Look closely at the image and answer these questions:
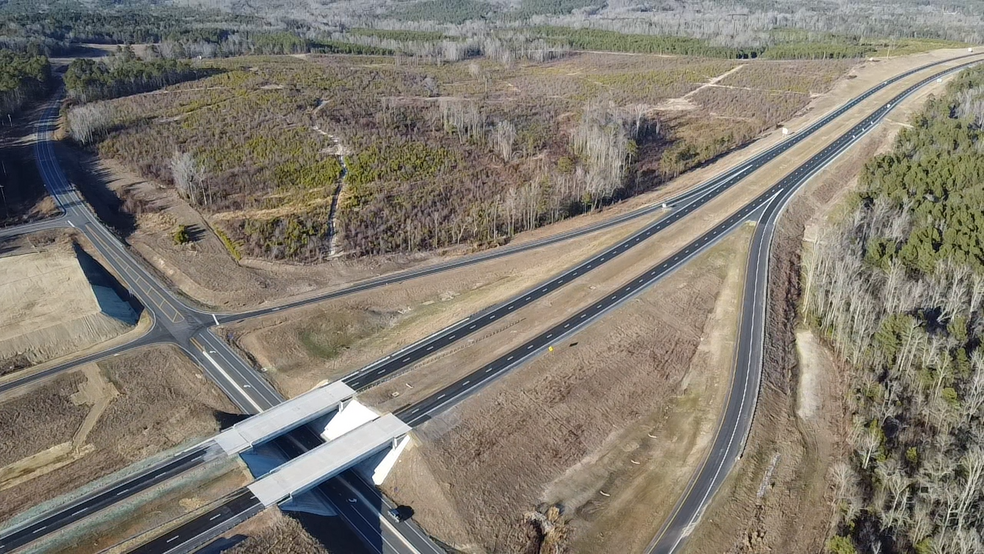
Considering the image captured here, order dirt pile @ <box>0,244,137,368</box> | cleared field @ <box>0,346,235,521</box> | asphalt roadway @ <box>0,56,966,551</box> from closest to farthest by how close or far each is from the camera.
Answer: cleared field @ <box>0,346,235,521</box> → asphalt roadway @ <box>0,56,966,551</box> → dirt pile @ <box>0,244,137,368</box>

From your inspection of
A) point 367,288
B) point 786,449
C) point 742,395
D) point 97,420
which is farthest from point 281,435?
point 786,449

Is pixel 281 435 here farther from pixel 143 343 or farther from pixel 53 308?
pixel 53 308

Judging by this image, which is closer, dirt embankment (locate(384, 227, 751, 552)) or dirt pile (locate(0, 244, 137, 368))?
dirt embankment (locate(384, 227, 751, 552))

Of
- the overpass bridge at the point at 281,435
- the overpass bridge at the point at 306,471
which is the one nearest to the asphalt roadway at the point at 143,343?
the overpass bridge at the point at 281,435

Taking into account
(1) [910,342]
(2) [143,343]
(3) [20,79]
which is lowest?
(2) [143,343]

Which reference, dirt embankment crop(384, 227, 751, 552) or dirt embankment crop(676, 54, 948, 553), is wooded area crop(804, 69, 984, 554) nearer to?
dirt embankment crop(676, 54, 948, 553)

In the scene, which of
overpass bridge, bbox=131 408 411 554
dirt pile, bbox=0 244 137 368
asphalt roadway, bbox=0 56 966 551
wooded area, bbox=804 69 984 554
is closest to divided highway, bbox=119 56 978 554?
asphalt roadway, bbox=0 56 966 551
